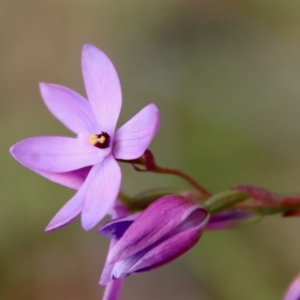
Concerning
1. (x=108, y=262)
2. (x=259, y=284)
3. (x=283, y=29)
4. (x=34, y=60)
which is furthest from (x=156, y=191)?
(x=34, y=60)

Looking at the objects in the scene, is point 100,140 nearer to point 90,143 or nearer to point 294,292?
point 90,143

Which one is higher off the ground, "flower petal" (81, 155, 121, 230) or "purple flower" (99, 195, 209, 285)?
"flower petal" (81, 155, 121, 230)

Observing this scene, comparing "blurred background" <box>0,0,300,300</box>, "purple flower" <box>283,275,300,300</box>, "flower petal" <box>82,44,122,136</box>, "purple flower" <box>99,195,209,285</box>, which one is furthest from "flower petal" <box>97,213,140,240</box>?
"blurred background" <box>0,0,300,300</box>

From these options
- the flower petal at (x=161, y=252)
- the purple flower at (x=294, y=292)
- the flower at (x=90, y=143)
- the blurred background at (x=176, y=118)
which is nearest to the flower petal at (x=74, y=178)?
the flower at (x=90, y=143)

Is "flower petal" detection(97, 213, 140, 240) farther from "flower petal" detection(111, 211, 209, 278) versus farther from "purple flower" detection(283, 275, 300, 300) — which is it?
"purple flower" detection(283, 275, 300, 300)

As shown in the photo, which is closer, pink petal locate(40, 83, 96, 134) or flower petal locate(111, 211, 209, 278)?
flower petal locate(111, 211, 209, 278)

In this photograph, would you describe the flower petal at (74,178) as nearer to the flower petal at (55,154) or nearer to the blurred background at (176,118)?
the flower petal at (55,154)

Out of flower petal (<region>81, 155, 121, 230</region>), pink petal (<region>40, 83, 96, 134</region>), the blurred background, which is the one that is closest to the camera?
flower petal (<region>81, 155, 121, 230</region>)
